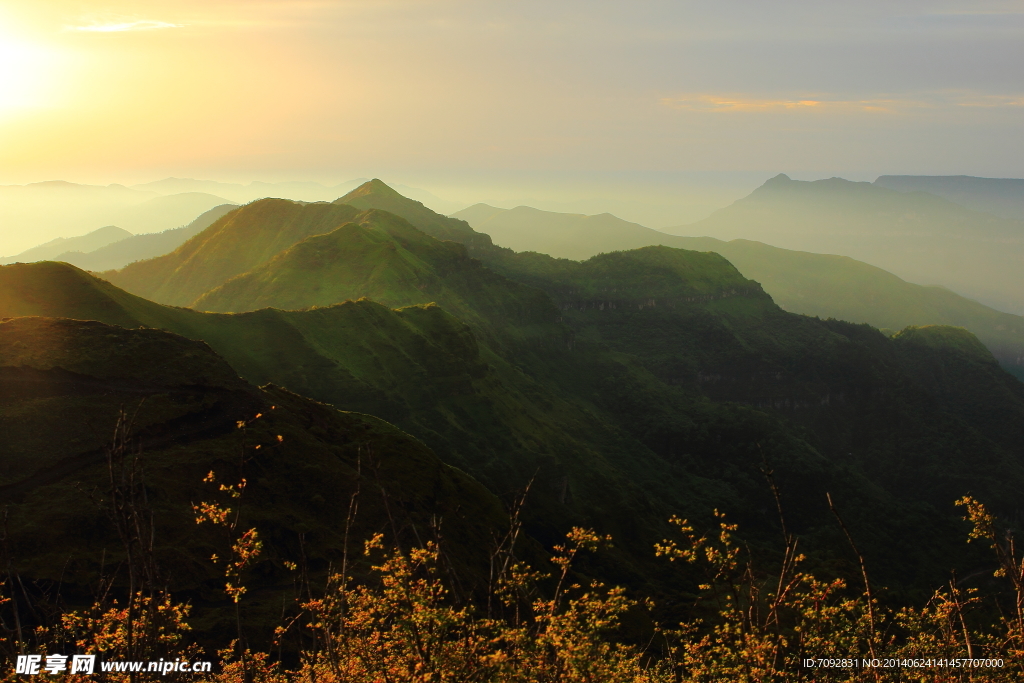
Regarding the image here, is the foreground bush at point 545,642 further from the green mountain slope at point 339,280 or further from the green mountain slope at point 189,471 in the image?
the green mountain slope at point 339,280

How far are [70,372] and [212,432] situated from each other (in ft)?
41.9

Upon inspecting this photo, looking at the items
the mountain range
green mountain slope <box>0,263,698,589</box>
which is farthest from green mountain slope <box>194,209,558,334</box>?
green mountain slope <box>0,263,698,589</box>

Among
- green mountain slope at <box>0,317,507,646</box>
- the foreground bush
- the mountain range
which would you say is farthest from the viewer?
the mountain range

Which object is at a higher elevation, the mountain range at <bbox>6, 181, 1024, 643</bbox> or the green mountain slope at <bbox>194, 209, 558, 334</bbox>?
the green mountain slope at <bbox>194, 209, 558, 334</bbox>

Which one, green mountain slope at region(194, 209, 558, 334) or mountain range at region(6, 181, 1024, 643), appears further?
green mountain slope at region(194, 209, 558, 334)

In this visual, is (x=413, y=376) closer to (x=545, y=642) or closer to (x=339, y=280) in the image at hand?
(x=339, y=280)

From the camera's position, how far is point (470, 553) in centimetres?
5666

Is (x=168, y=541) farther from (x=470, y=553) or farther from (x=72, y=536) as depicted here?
(x=470, y=553)

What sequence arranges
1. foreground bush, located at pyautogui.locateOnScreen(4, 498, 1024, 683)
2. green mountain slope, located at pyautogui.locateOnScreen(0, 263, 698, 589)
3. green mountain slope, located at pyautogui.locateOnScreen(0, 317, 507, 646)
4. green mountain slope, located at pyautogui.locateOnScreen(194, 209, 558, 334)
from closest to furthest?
foreground bush, located at pyautogui.locateOnScreen(4, 498, 1024, 683)
green mountain slope, located at pyautogui.locateOnScreen(0, 317, 507, 646)
green mountain slope, located at pyautogui.locateOnScreen(0, 263, 698, 589)
green mountain slope, located at pyautogui.locateOnScreen(194, 209, 558, 334)

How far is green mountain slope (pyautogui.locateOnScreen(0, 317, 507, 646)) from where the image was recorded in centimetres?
3875

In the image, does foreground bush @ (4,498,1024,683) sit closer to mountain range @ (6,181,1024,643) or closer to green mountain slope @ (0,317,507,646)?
green mountain slope @ (0,317,507,646)

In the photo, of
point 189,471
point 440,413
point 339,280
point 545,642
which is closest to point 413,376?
point 440,413

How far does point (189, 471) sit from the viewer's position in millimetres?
47938

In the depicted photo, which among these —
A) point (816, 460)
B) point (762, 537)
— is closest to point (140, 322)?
point (762, 537)
